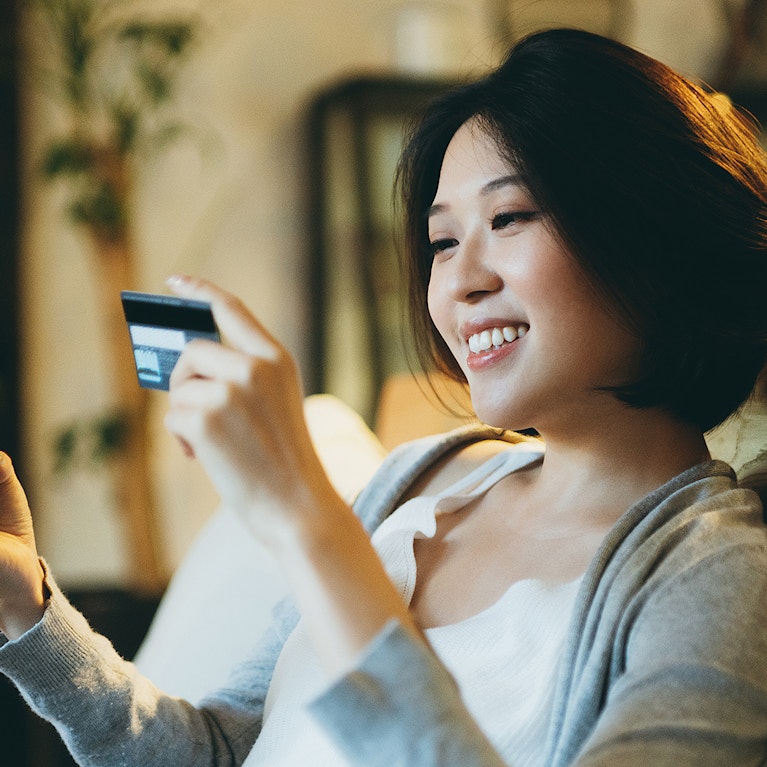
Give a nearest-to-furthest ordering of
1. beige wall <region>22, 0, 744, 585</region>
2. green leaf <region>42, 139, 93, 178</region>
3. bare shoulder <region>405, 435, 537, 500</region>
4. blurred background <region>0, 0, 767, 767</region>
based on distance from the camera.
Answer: bare shoulder <region>405, 435, 537, 500</region> → green leaf <region>42, 139, 93, 178</region> → blurred background <region>0, 0, 767, 767</region> → beige wall <region>22, 0, 744, 585</region>

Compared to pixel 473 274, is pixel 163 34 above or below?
above

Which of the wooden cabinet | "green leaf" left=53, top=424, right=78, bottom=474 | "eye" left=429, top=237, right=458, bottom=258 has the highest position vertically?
"eye" left=429, top=237, right=458, bottom=258

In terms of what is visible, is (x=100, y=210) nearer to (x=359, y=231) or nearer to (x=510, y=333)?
(x=359, y=231)

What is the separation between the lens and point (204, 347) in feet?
2.22

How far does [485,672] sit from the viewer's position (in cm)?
88

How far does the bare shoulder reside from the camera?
118 cm

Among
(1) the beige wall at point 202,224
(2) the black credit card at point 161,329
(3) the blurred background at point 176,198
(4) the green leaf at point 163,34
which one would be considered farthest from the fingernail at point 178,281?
(1) the beige wall at point 202,224

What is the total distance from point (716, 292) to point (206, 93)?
7.71 feet

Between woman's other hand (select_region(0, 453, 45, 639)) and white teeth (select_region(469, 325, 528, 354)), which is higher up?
white teeth (select_region(469, 325, 528, 354))

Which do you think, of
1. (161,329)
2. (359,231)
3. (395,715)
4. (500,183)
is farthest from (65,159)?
(395,715)

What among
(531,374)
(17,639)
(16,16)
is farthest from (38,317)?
(531,374)

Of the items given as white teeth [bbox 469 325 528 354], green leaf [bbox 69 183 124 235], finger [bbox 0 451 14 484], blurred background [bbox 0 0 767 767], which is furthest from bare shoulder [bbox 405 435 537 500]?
green leaf [bbox 69 183 124 235]

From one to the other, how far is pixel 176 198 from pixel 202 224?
0.11 metres

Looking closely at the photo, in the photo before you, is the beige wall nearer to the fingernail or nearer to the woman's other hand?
the woman's other hand
